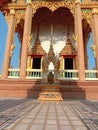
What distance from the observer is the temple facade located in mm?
10781

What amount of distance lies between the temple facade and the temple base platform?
719 mm

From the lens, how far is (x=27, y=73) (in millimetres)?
12047

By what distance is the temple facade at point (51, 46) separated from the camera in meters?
10.8

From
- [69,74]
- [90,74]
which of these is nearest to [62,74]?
[69,74]

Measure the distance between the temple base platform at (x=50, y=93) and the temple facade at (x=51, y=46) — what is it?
0.72 m

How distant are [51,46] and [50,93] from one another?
9.59ft

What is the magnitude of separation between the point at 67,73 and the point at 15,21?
5721mm

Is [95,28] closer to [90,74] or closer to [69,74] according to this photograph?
[90,74]

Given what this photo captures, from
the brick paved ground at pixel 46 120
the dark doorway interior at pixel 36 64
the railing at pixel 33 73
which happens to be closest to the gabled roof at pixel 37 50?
the dark doorway interior at pixel 36 64

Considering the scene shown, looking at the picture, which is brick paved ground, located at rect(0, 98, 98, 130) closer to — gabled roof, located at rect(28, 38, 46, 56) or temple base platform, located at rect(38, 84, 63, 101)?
temple base platform, located at rect(38, 84, 63, 101)

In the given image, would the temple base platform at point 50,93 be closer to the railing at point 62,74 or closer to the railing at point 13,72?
the railing at point 62,74

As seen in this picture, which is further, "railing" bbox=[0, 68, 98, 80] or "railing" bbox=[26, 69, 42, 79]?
"railing" bbox=[26, 69, 42, 79]

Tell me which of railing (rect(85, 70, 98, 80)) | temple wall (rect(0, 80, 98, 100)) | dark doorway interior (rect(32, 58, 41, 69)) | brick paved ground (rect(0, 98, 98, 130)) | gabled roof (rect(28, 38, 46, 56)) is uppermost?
gabled roof (rect(28, 38, 46, 56))

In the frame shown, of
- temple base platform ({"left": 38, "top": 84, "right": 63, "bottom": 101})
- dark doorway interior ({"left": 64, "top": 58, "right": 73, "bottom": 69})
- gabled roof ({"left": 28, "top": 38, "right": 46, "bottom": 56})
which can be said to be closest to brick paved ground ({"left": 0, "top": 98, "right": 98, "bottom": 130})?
temple base platform ({"left": 38, "top": 84, "right": 63, "bottom": 101})
